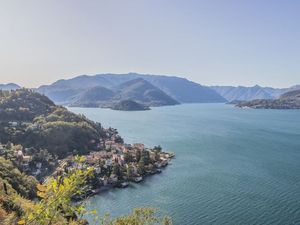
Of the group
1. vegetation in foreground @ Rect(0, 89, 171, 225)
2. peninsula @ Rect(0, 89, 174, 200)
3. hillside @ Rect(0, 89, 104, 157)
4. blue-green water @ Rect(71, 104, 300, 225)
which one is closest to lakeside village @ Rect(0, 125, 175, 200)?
peninsula @ Rect(0, 89, 174, 200)

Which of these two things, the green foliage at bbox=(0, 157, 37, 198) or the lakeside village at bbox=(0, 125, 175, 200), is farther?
the lakeside village at bbox=(0, 125, 175, 200)

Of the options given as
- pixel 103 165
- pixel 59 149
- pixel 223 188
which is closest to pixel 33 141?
pixel 59 149

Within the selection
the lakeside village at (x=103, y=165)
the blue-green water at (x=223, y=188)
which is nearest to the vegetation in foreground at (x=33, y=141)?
the lakeside village at (x=103, y=165)

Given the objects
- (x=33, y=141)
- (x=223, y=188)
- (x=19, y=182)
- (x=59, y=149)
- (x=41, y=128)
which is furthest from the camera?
(x=41, y=128)

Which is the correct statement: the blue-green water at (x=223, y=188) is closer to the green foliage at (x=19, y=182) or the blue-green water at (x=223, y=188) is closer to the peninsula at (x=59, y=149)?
the peninsula at (x=59, y=149)

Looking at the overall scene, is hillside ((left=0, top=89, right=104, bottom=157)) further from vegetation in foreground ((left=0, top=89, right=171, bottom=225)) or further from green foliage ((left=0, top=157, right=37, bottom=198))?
green foliage ((left=0, top=157, right=37, bottom=198))

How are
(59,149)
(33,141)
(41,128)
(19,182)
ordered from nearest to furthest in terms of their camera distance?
(19,182) < (59,149) < (33,141) < (41,128)

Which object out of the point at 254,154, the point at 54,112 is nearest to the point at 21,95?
the point at 54,112

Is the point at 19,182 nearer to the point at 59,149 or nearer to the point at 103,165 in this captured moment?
the point at 103,165

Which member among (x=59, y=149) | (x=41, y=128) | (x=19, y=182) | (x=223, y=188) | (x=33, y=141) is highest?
(x=41, y=128)
